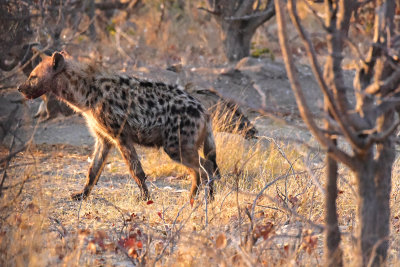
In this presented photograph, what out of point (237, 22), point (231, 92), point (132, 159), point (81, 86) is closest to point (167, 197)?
point (132, 159)

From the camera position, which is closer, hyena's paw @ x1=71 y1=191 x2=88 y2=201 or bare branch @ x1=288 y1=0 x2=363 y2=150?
bare branch @ x1=288 y1=0 x2=363 y2=150

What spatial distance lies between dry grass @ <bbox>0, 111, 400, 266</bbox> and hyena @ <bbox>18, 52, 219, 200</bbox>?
287mm

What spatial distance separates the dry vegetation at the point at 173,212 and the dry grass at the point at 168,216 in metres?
0.01

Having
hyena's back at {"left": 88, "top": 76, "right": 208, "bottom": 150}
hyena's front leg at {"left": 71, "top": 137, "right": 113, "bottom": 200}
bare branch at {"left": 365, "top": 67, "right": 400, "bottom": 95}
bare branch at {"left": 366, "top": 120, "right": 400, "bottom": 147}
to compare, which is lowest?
hyena's front leg at {"left": 71, "top": 137, "right": 113, "bottom": 200}

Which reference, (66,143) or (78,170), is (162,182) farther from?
(66,143)

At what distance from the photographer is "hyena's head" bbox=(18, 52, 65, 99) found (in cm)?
551

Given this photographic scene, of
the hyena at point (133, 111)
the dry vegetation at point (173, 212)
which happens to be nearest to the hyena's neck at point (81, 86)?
the hyena at point (133, 111)

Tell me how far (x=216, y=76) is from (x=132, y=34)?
5337 millimetres

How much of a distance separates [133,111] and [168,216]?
125 centimetres

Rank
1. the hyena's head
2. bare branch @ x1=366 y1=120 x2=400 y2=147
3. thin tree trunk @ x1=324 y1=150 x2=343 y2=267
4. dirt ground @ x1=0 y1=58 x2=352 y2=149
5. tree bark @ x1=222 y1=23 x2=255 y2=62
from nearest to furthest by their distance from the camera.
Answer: bare branch @ x1=366 y1=120 x2=400 y2=147 → thin tree trunk @ x1=324 y1=150 x2=343 y2=267 → the hyena's head → dirt ground @ x1=0 y1=58 x2=352 y2=149 → tree bark @ x1=222 y1=23 x2=255 y2=62

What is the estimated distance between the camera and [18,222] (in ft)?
11.7

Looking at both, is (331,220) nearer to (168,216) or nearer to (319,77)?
(319,77)

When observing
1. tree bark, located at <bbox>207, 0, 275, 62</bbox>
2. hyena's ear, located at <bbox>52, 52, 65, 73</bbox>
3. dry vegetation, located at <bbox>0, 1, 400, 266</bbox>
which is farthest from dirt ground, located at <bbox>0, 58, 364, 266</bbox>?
tree bark, located at <bbox>207, 0, 275, 62</bbox>

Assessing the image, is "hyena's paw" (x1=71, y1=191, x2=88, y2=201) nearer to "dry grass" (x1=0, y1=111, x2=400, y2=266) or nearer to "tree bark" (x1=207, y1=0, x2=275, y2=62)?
"dry grass" (x1=0, y1=111, x2=400, y2=266)
